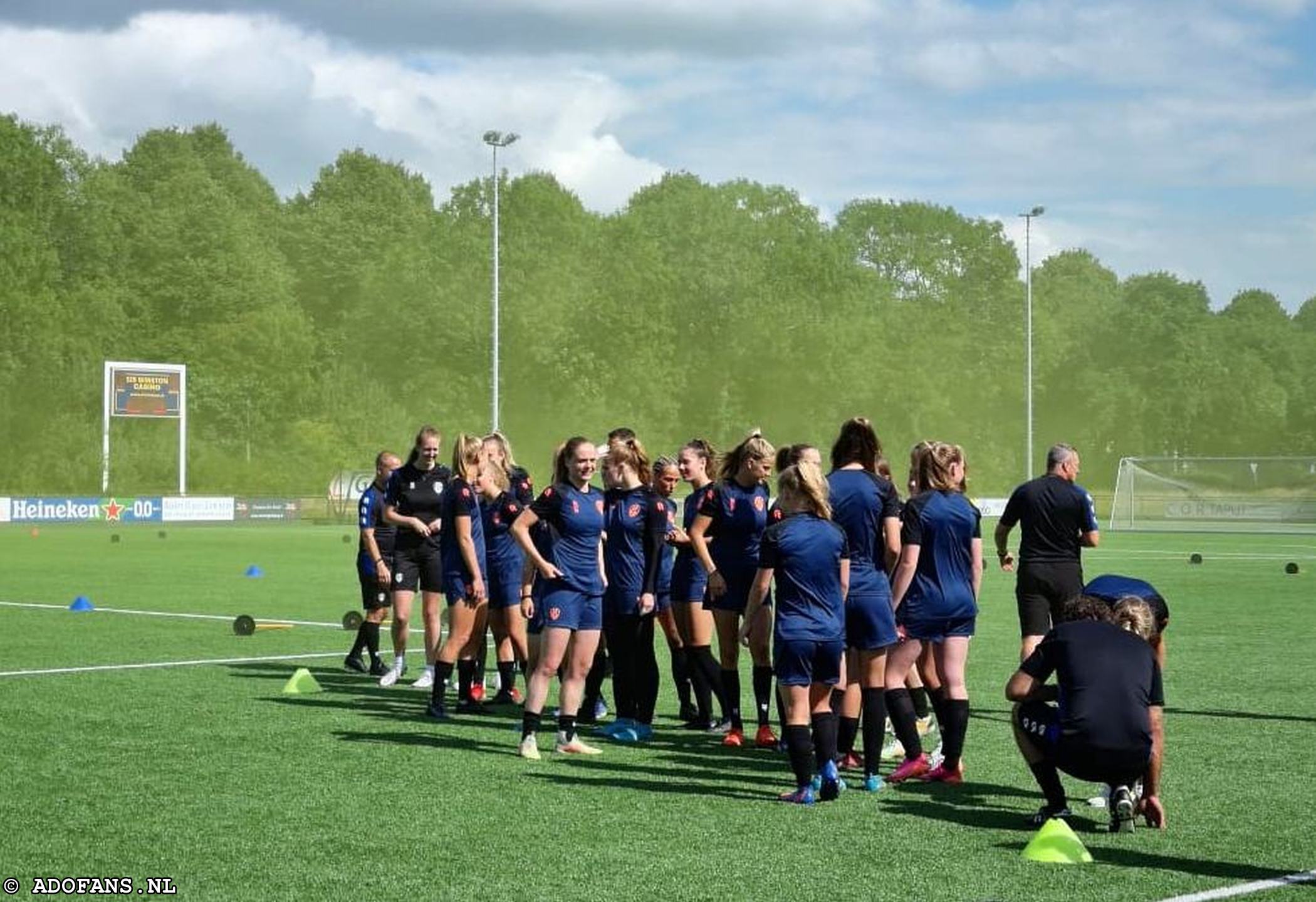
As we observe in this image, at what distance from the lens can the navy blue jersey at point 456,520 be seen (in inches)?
495

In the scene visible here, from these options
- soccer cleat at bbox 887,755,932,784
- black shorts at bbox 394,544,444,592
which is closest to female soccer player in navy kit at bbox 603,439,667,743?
black shorts at bbox 394,544,444,592

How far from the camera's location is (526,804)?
9.32 metres

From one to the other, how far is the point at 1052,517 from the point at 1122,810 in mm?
3500

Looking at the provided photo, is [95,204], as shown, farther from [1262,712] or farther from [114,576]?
[1262,712]

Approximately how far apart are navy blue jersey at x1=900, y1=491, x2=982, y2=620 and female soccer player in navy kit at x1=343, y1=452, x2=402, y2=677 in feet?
20.7

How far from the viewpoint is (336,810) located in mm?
9062

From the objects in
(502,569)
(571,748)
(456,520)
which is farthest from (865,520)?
(502,569)

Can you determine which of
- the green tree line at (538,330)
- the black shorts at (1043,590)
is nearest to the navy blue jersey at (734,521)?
the black shorts at (1043,590)

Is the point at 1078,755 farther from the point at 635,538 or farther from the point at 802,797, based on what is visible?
the point at 635,538

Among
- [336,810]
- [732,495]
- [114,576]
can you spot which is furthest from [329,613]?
[336,810]

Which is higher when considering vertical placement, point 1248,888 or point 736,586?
point 736,586

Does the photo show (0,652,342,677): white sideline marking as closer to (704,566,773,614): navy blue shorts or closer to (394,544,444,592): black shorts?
(394,544,444,592): black shorts

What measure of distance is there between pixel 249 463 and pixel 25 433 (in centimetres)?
1002

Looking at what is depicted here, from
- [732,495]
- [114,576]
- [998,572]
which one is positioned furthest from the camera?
[998,572]
